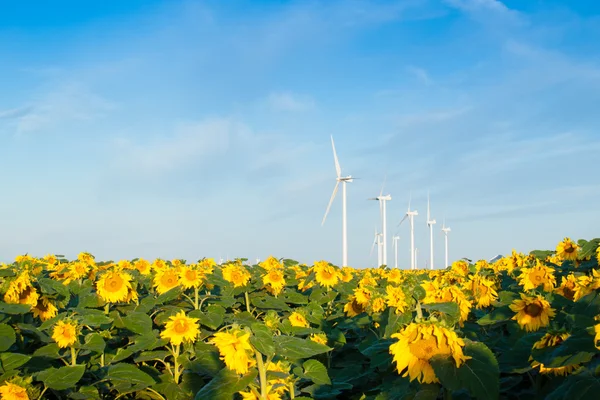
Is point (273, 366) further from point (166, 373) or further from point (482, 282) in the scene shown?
point (482, 282)

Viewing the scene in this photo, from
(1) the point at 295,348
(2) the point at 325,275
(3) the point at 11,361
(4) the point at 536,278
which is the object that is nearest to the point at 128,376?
(3) the point at 11,361

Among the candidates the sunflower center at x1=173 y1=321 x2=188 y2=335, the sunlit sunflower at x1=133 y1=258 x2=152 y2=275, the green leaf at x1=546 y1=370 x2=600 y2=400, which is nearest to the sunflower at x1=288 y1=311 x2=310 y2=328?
the sunflower center at x1=173 y1=321 x2=188 y2=335

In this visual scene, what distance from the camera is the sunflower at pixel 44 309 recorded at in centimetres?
652

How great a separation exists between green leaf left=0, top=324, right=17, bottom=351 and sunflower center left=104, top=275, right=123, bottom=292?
7.14ft

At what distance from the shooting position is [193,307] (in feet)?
25.5

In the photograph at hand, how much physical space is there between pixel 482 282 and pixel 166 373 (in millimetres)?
3714

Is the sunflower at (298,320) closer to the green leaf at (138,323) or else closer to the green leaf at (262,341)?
the green leaf at (138,323)

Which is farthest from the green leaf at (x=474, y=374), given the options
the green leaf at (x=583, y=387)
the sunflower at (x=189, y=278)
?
the sunflower at (x=189, y=278)

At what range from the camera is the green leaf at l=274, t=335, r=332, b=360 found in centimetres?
360

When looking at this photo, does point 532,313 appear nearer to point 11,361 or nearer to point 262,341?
point 262,341

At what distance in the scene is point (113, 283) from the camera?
734 cm

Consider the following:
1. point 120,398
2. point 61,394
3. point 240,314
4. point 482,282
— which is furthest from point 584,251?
point 61,394

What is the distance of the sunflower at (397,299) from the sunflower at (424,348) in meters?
1.74

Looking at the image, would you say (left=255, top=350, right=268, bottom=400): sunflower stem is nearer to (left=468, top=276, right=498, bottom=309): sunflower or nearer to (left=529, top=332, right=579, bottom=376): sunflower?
(left=529, top=332, right=579, bottom=376): sunflower
